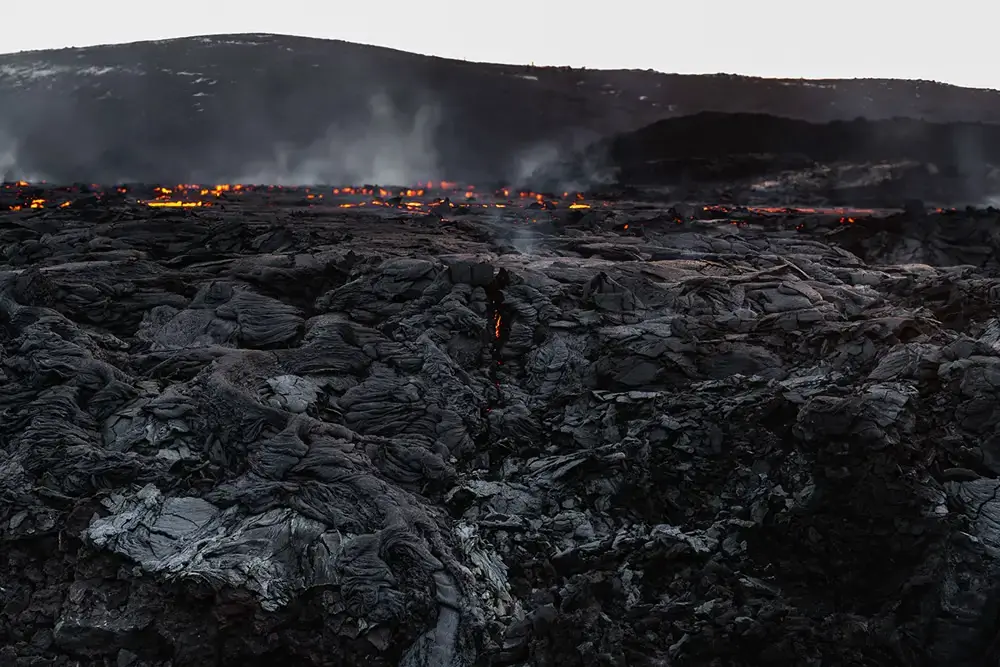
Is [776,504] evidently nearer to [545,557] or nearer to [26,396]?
[545,557]

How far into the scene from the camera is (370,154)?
71.2 m

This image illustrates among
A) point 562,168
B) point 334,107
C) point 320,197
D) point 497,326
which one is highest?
point 334,107

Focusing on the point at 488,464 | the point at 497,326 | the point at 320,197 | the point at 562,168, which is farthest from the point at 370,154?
the point at 488,464

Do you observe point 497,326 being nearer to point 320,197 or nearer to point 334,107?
point 320,197

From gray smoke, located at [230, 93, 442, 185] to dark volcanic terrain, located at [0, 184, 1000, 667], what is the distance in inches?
1908

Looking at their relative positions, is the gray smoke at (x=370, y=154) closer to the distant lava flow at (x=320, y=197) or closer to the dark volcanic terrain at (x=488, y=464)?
the distant lava flow at (x=320, y=197)

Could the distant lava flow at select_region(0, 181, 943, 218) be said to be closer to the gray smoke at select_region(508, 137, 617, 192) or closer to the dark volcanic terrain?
the gray smoke at select_region(508, 137, 617, 192)

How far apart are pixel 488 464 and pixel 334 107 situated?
68.5 m

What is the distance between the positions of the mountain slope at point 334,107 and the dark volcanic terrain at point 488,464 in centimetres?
4835

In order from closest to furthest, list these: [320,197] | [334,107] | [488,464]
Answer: [488,464], [320,197], [334,107]

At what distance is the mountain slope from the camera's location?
234 ft

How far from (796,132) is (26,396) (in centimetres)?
5611

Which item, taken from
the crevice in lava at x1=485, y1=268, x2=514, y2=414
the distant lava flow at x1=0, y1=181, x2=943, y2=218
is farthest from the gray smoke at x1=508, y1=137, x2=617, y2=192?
the crevice in lava at x1=485, y1=268, x2=514, y2=414

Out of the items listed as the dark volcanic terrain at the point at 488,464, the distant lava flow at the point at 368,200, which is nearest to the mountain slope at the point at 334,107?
the distant lava flow at the point at 368,200
